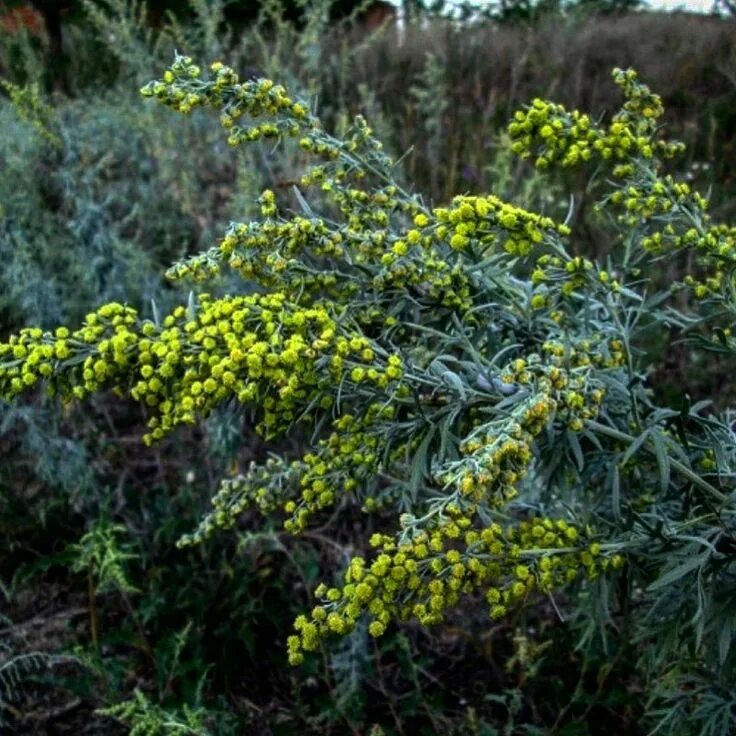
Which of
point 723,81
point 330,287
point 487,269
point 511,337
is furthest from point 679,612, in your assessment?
point 723,81

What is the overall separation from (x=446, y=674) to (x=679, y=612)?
1.47 m

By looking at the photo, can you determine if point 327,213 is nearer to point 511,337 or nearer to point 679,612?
point 511,337

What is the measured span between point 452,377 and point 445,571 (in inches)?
13.9

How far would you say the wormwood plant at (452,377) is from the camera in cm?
162

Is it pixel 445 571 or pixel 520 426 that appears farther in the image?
pixel 445 571

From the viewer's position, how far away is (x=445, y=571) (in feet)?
5.53

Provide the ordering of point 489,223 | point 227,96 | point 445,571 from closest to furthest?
point 445,571 → point 489,223 → point 227,96

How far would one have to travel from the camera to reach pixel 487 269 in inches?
82.0

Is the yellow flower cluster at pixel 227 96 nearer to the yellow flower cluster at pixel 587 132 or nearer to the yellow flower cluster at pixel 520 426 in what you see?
the yellow flower cluster at pixel 587 132

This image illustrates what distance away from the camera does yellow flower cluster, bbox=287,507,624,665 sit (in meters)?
1.56

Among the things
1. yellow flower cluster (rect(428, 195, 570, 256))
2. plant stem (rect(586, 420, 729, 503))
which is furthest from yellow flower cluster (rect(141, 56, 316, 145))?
plant stem (rect(586, 420, 729, 503))

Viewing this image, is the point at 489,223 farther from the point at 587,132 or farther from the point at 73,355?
the point at 73,355

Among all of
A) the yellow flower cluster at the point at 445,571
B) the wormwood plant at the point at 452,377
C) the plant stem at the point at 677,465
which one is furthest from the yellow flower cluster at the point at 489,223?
the yellow flower cluster at the point at 445,571

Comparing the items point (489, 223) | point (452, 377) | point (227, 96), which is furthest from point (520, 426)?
point (227, 96)
